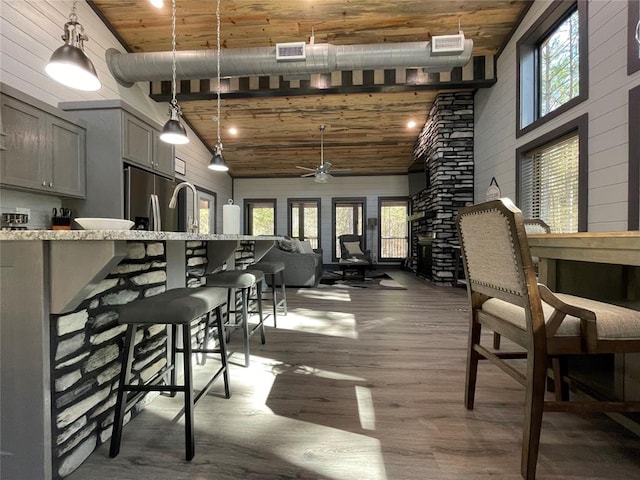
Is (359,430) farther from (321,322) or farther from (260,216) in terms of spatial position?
(260,216)

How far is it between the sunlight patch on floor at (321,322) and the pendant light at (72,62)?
2.50 meters

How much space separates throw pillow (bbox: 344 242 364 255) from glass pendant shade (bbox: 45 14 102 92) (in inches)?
259

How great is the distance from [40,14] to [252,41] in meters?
2.35

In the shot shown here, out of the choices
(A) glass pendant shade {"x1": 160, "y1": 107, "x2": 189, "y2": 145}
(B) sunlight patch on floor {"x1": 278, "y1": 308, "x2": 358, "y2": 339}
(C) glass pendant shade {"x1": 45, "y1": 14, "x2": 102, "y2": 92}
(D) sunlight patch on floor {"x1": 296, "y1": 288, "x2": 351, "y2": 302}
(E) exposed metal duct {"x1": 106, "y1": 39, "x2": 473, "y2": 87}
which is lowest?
(D) sunlight patch on floor {"x1": 296, "y1": 288, "x2": 351, "y2": 302}

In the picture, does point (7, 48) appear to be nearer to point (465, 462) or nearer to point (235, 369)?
point (235, 369)

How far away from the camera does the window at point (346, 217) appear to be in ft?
29.7

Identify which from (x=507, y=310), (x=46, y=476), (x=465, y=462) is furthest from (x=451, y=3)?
(x=46, y=476)

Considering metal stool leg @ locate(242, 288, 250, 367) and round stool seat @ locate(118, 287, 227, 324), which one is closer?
round stool seat @ locate(118, 287, 227, 324)

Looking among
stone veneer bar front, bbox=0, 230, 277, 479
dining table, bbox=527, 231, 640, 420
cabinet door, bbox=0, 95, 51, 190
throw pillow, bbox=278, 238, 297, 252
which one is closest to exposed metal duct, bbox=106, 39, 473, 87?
cabinet door, bbox=0, 95, 51, 190

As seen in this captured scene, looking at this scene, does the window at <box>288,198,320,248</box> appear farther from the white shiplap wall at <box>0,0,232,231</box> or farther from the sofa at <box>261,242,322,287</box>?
the white shiplap wall at <box>0,0,232,231</box>

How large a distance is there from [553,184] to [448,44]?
7.08 feet

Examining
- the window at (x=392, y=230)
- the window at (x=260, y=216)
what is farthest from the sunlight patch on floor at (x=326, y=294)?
the window at (x=260, y=216)

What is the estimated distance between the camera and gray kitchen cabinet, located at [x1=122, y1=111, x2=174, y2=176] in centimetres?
339

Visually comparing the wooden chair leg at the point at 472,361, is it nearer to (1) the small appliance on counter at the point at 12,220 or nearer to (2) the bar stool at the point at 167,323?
(2) the bar stool at the point at 167,323
